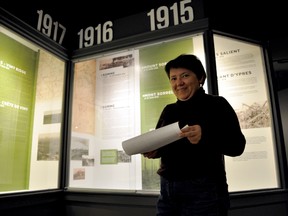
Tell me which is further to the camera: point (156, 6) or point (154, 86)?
point (156, 6)

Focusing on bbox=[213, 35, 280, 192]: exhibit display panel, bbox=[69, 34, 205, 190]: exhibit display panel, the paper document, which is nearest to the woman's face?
the paper document

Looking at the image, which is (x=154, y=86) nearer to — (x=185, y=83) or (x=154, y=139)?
(x=185, y=83)

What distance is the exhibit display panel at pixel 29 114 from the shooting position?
98.0 inches

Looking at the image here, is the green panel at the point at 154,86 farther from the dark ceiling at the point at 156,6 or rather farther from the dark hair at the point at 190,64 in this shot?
the dark hair at the point at 190,64

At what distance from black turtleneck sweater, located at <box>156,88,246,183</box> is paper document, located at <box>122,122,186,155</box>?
126 mm

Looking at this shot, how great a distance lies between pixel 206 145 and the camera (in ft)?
4.66

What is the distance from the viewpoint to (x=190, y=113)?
1.56 meters

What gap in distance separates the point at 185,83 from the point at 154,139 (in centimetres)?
43

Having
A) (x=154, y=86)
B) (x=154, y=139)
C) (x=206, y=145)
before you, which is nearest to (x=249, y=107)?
(x=154, y=86)

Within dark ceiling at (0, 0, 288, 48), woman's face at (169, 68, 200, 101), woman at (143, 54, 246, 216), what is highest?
dark ceiling at (0, 0, 288, 48)

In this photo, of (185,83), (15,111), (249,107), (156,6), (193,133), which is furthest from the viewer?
(156,6)

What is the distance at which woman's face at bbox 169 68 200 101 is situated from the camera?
5.41ft

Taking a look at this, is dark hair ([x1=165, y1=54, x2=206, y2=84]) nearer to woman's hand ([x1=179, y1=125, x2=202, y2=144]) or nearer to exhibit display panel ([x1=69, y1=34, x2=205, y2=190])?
woman's hand ([x1=179, y1=125, x2=202, y2=144])

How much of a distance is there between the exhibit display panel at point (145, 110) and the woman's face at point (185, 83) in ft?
2.80
